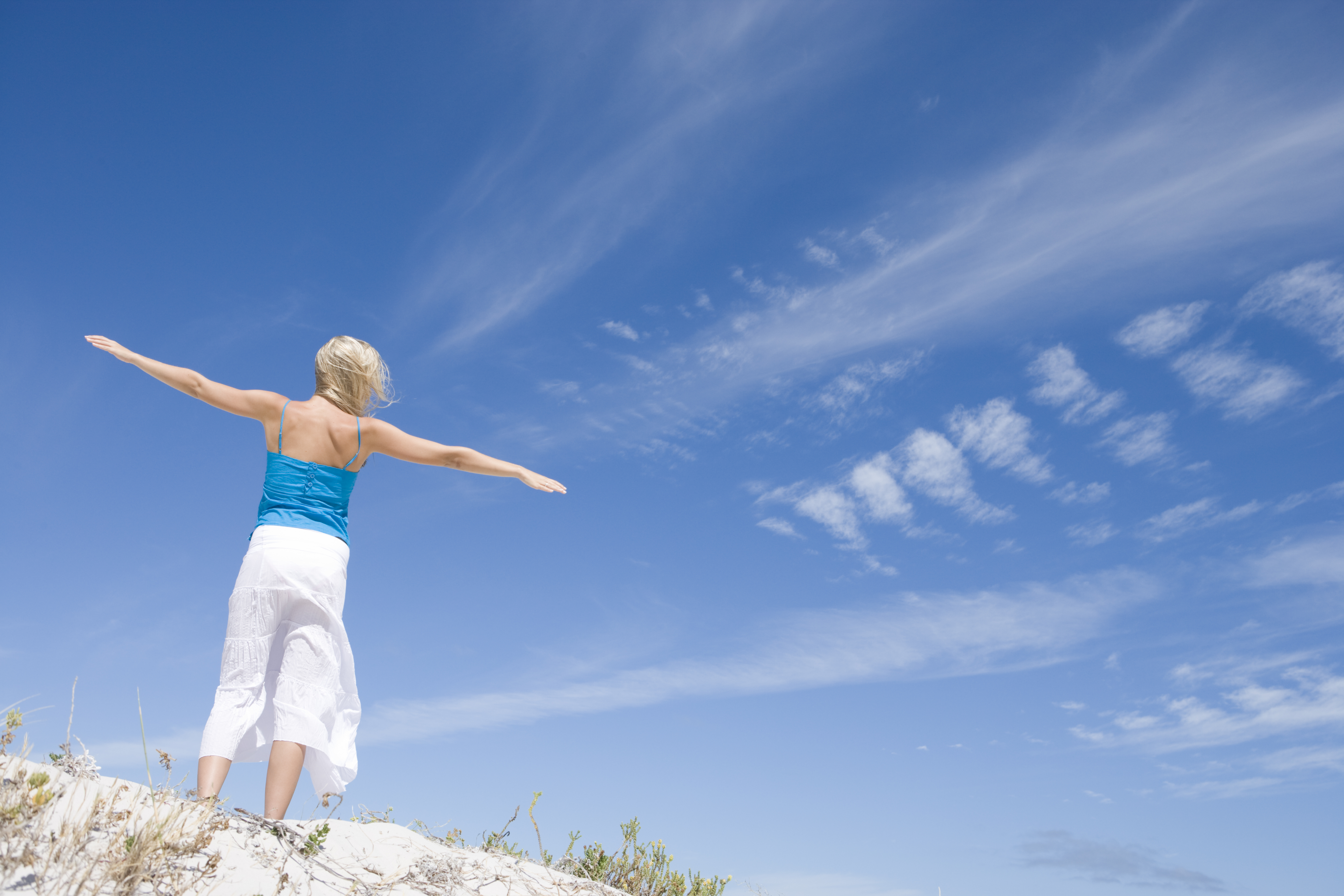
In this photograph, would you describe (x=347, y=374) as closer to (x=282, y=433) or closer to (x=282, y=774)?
(x=282, y=433)

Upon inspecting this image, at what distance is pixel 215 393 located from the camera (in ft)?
21.6

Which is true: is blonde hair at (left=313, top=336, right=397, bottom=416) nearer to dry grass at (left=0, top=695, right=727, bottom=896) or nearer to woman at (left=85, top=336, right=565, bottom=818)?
woman at (left=85, top=336, right=565, bottom=818)

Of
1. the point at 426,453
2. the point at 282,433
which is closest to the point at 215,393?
the point at 282,433

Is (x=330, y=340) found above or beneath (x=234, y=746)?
above

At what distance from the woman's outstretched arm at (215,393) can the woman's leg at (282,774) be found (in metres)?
2.42

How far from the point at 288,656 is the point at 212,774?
2.85 feet

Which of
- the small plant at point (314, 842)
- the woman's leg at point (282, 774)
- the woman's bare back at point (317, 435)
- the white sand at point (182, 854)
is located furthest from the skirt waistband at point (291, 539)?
the small plant at point (314, 842)

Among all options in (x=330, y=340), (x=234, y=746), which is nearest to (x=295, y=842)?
(x=234, y=746)

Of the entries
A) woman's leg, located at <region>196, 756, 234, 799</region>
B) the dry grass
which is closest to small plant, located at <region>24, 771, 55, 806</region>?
the dry grass

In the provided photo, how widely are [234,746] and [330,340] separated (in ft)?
10.1

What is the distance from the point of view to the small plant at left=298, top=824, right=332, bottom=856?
5.45 m

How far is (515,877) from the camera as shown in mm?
6609

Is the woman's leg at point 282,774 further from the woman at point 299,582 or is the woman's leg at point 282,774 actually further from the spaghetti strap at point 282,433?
the spaghetti strap at point 282,433

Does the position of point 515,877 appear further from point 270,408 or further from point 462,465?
point 270,408
